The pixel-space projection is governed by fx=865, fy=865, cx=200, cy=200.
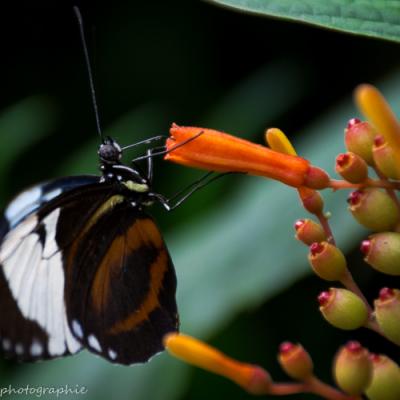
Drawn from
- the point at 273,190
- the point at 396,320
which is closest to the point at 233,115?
the point at 273,190

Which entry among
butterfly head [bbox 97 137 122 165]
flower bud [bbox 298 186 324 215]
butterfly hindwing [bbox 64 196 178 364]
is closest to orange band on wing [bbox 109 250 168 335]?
butterfly hindwing [bbox 64 196 178 364]

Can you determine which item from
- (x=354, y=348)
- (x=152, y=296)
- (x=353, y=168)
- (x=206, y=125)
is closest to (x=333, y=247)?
(x=353, y=168)

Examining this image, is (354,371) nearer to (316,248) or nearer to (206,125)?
(316,248)

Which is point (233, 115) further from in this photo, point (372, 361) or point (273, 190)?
point (372, 361)

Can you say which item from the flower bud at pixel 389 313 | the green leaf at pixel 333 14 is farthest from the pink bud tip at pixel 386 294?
the green leaf at pixel 333 14

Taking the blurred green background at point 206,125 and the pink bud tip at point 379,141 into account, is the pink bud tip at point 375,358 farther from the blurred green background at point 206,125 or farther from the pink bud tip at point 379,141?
the blurred green background at point 206,125

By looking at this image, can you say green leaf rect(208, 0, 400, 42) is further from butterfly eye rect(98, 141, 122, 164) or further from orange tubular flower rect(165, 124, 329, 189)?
butterfly eye rect(98, 141, 122, 164)
